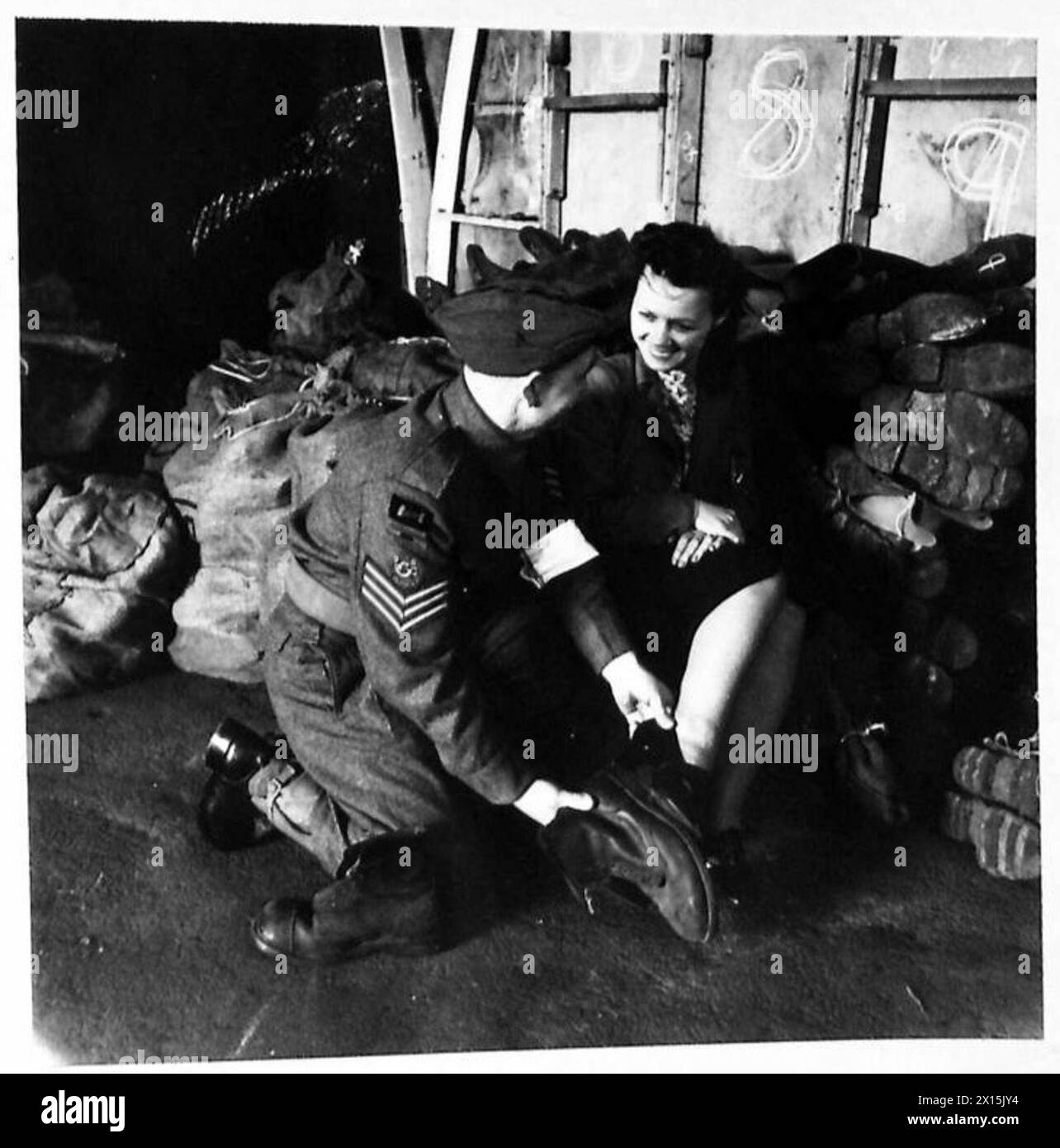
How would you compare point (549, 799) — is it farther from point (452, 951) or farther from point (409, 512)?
point (409, 512)

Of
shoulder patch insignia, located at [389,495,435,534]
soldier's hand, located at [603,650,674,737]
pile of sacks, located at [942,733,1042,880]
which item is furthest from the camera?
pile of sacks, located at [942,733,1042,880]

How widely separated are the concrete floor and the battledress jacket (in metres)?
0.19

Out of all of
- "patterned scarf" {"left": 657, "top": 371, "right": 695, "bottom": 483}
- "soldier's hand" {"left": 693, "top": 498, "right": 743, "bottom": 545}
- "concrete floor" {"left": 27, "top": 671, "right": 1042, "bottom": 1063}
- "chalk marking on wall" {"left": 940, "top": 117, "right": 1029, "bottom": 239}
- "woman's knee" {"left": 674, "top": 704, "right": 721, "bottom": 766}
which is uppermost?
"chalk marking on wall" {"left": 940, "top": 117, "right": 1029, "bottom": 239}

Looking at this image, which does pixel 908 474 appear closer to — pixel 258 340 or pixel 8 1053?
pixel 258 340

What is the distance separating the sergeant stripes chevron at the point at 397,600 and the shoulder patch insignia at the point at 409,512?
0.24 ft

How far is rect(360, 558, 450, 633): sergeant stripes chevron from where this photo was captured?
5.59ft

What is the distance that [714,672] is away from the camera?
184cm

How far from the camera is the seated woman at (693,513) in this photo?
71.2 inches

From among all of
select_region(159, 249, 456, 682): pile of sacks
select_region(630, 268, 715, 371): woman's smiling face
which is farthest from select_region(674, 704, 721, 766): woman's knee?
select_region(159, 249, 456, 682): pile of sacks

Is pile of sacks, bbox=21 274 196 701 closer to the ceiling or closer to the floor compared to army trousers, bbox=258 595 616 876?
closer to the ceiling

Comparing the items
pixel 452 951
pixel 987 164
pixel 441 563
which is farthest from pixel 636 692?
pixel 987 164

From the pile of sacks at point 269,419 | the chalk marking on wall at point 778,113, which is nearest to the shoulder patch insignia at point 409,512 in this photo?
the pile of sacks at point 269,419

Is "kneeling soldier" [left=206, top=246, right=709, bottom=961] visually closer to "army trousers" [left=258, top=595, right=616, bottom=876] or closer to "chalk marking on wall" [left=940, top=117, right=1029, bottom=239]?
"army trousers" [left=258, top=595, right=616, bottom=876]

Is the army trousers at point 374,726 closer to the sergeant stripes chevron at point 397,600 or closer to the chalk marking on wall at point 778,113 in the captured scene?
the sergeant stripes chevron at point 397,600
